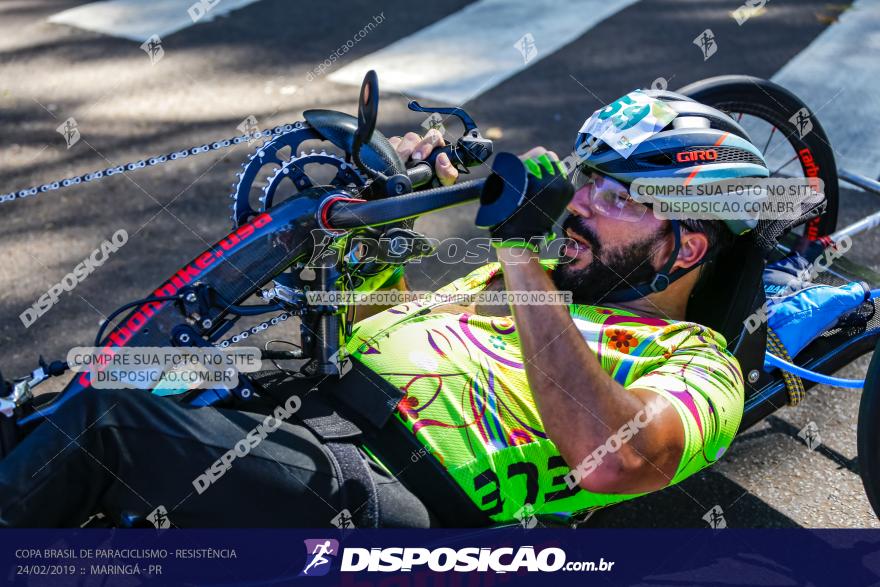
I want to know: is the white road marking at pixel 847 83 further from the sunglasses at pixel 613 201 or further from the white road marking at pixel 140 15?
the white road marking at pixel 140 15

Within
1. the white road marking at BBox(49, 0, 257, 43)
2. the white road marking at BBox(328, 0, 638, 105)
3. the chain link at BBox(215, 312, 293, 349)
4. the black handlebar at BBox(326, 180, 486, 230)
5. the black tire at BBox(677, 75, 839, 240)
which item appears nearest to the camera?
the black handlebar at BBox(326, 180, 486, 230)

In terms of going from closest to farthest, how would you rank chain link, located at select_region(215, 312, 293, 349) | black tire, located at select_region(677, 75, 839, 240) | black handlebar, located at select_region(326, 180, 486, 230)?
black handlebar, located at select_region(326, 180, 486, 230), chain link, located at select_region(215, 312, 293, 349), black tire, located at select_region(677, 75, 839, 240)

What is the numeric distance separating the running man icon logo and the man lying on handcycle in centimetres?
6

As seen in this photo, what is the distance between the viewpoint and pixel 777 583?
9.09 ft

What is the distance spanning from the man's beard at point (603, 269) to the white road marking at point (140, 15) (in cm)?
431

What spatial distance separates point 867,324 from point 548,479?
51.0 inches

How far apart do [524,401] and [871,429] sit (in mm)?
1003

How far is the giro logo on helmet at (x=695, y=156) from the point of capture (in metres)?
2.61

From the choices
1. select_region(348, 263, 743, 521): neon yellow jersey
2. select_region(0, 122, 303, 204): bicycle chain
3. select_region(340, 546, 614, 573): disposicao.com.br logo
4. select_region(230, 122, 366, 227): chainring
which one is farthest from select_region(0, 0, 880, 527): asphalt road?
select_region(0, 122, 303, 204): bicycle chain

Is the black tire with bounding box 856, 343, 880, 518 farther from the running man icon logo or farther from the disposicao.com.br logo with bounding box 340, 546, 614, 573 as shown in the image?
the running man icon logo

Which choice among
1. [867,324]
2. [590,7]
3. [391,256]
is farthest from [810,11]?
[391,256]

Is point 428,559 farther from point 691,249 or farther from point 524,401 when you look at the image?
point 691,249

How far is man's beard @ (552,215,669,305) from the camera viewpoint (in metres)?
2.62

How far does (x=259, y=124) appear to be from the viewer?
5.18 m
